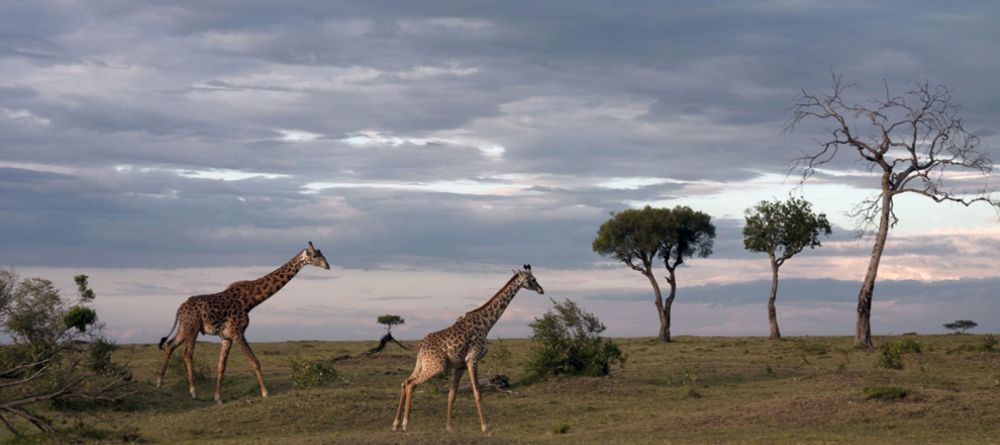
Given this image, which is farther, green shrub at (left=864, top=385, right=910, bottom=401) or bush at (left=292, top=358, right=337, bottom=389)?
bush at (left=292, top=358, right=337, bottom=389)

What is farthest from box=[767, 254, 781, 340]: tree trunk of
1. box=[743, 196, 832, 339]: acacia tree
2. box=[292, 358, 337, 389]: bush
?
box=[292, 358, 337, 389]: bush

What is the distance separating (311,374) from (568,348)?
8.03 metres

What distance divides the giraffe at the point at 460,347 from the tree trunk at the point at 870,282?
31.8 meters

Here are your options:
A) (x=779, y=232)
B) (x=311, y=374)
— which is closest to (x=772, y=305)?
(x=779, y=232)

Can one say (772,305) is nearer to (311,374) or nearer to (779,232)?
(779,232)

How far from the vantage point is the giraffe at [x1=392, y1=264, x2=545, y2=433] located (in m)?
21.8

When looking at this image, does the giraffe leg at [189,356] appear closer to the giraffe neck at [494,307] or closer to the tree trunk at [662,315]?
the giraffe neck at [494,307]

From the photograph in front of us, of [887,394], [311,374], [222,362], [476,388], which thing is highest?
[222,362]

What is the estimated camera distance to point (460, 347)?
22.2m

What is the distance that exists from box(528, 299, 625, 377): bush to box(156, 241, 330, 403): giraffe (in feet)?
25.4

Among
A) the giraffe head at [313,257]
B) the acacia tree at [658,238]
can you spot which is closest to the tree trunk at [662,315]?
the acacia tree at [658,238]

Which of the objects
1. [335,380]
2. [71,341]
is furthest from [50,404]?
[335,380]

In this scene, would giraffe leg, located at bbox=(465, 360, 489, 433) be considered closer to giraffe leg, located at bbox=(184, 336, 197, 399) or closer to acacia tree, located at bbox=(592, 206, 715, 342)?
giraffe leg, located at bbox=(184, 336, 197, 399)

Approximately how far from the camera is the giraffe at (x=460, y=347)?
2180 cm
